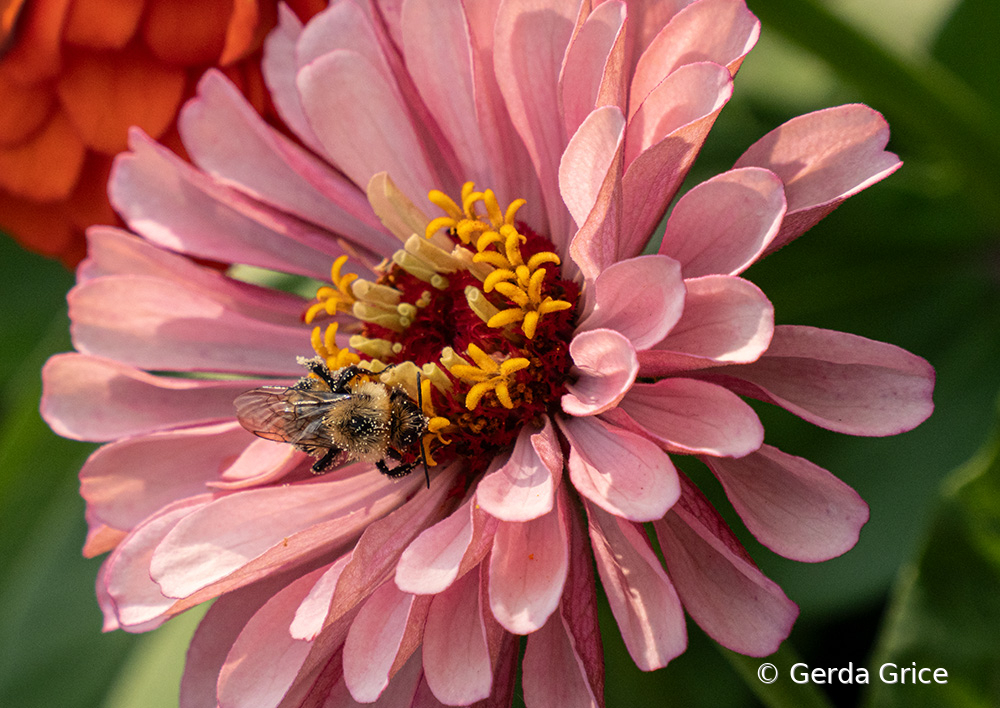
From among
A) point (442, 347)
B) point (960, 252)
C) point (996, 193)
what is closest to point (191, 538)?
point (442, 347)

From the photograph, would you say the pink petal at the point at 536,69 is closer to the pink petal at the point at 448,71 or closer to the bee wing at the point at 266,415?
the pink petal at the point at 448,71

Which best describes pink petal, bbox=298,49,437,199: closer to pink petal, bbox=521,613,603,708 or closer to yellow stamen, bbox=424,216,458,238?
yellow stamen, bbox=424,216,458,238

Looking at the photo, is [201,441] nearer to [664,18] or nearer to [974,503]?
[664,18]

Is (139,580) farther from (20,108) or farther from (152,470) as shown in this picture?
(20,108)

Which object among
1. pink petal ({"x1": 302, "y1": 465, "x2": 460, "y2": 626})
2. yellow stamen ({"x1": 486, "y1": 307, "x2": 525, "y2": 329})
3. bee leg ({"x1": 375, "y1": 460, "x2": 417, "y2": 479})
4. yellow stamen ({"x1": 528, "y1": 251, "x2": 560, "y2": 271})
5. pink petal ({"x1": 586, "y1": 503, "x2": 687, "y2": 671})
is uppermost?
yellow stamen ({"x1": 528, "y1": 251, "x2": 560, "y2": 271})

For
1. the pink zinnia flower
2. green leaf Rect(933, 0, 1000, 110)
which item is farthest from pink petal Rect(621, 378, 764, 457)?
green leaf Rect(933, 0, 1000, 110)

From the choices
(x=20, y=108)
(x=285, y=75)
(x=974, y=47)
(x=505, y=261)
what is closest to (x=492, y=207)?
(x=505, y=261)
